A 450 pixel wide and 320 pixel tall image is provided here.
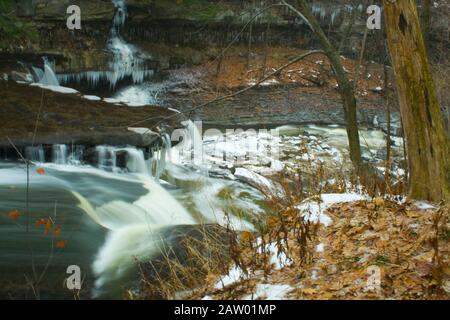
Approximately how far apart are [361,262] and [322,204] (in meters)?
1.55

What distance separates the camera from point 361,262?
4.14 metres

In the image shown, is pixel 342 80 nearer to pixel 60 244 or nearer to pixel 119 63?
pixel 60 244

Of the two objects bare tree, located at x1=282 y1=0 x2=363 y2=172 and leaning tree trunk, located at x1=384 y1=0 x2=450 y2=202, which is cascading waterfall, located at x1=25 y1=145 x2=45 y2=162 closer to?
bare tree, located at x1=282 y1=0 x2=363 y2=172

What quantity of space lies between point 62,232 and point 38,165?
3.01 m

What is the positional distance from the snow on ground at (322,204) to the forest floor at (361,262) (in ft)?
0.48

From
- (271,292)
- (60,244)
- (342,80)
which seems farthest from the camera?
(342,80)

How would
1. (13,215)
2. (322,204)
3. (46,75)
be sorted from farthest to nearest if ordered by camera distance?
1. (46,75)
2. (13,215)
3. (322,204)

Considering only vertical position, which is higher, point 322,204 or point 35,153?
point 322,204

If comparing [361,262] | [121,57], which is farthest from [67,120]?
[361,262]

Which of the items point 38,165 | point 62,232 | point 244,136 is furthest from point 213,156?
point 62,232

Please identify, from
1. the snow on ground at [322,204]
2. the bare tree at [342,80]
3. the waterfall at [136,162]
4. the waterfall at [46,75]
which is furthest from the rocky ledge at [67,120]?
the snow on ground at [322,204]

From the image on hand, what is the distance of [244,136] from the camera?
1343 centimetres
